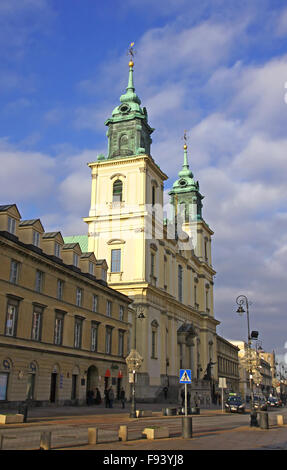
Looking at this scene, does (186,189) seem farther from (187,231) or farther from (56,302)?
(56,302)

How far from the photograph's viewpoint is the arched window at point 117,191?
62.2m

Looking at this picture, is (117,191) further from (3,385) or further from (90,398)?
(3,385)

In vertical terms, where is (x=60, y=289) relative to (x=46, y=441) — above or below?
above

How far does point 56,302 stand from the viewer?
3547 centimetres

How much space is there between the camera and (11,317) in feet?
101

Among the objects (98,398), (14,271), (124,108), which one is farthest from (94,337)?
(124,108)

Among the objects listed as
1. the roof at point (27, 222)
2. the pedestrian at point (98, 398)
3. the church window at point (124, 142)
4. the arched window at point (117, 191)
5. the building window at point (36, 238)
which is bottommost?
the pedestrian at point (98, 398)

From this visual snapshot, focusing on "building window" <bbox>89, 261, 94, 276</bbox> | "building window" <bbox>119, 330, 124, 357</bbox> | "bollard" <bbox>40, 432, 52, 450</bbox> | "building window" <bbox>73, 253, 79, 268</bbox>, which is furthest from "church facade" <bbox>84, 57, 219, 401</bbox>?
"bollard" <bbox>40, 432, 52, 450</bbox>

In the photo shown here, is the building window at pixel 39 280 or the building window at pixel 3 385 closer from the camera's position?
Answer: the building window at pixel 3 385

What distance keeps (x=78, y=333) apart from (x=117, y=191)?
88.9 ft

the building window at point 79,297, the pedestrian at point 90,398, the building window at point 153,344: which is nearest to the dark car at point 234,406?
the pedestrian at point 90,398

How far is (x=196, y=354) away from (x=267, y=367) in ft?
339

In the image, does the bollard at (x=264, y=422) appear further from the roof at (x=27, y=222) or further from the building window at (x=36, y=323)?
the roof at (x=27, y=222)

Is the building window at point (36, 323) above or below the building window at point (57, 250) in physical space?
below
